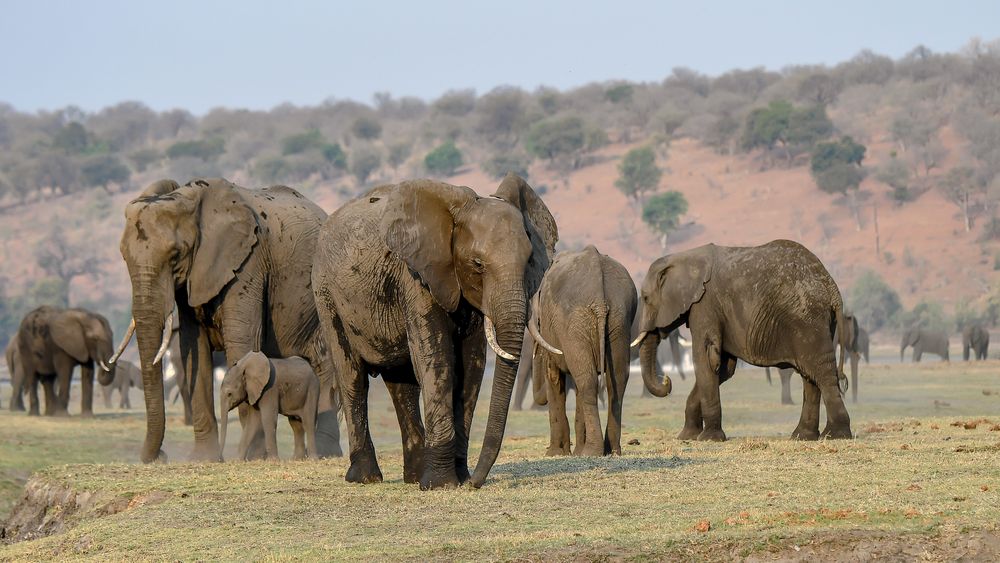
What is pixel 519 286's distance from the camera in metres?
10.4

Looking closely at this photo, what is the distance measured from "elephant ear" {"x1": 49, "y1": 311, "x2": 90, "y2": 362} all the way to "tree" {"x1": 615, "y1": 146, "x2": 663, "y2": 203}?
228 ft

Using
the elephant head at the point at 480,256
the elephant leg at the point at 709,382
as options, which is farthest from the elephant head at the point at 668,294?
the elephant head at the point at 480,256

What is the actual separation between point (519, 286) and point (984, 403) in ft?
62.8

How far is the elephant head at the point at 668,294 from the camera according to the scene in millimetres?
17094

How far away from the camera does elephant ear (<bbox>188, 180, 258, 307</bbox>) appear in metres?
14.6

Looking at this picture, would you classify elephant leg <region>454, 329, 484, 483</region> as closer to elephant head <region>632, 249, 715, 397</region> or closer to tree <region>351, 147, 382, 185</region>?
elephant head <region>632, 249, 715, 397</region>

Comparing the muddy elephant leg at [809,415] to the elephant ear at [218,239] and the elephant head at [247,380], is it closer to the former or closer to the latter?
the elephant head at [247,380]

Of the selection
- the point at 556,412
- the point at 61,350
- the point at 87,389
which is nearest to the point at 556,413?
the point at 556,412

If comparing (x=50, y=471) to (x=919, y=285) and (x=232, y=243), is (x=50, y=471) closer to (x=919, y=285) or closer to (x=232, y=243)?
(x=232, y=243)

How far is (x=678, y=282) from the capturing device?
17.2m

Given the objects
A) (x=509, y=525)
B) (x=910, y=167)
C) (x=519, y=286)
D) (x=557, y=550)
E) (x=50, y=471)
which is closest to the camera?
(x=557, y=550)

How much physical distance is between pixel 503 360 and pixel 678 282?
7002 millimetres

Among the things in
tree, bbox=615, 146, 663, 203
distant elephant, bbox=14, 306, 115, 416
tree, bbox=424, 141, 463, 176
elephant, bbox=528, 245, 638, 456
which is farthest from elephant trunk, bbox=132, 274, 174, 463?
tree, bbox=424, 141, 463, 176

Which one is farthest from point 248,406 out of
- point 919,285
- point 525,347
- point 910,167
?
point 910,167
